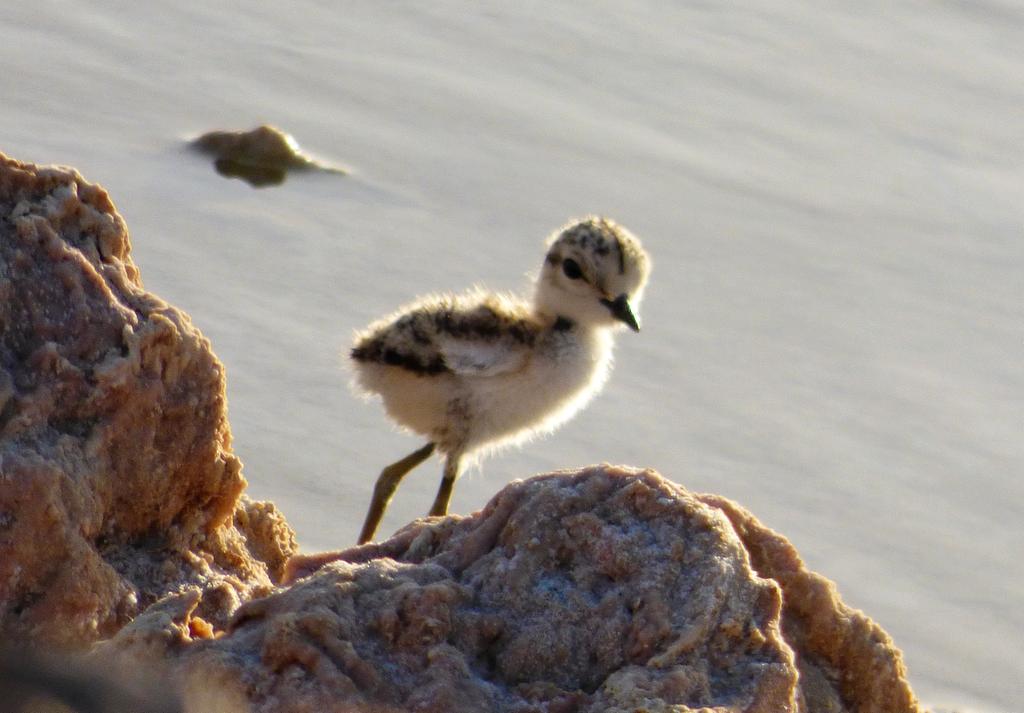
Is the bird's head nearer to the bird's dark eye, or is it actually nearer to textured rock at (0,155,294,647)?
the bird's dark eye

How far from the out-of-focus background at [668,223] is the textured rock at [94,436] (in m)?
1.47

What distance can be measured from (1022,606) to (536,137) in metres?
3.08

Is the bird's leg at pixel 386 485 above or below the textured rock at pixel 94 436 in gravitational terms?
below

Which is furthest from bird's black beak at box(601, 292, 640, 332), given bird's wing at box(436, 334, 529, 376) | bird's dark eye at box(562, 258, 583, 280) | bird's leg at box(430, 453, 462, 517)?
bird's leg at box(430, 453, 462, 517)

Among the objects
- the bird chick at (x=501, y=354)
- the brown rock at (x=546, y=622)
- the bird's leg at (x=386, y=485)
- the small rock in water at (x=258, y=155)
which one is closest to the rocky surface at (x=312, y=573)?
the brown rock at (x=546, y=622)

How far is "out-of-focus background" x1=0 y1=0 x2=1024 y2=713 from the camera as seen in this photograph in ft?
17.5

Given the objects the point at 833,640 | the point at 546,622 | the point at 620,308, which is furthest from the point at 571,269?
the point at 546,622

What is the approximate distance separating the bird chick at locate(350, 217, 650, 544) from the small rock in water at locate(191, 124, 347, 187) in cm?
179

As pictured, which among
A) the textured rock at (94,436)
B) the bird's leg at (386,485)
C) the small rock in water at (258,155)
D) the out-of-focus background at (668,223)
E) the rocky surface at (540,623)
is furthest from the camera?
the small rock in water at (258,155)

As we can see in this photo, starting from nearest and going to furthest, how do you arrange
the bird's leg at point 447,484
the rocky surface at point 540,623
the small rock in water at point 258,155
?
the rocky surface at point 540,623 < the bird's leg at point 447,484 < the small rock in water at point 258,155

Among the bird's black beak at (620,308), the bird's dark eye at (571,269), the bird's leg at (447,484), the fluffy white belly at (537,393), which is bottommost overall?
the bird's leg at (447,484)

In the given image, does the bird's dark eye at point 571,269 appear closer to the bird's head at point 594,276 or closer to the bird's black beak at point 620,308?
the bird's head at point 594,276

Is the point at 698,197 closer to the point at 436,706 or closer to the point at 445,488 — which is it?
the point at 445,488

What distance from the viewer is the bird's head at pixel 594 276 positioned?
5402 millimetres
